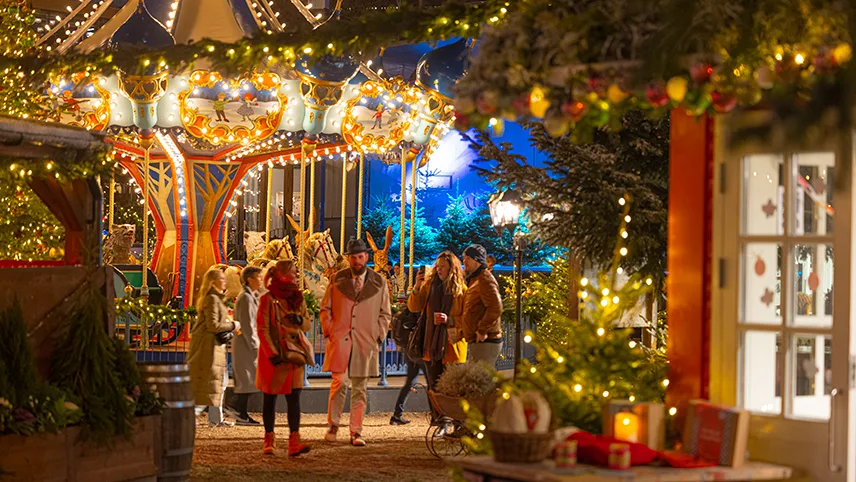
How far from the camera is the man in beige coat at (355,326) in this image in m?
11.3

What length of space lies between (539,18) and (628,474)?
2.00m

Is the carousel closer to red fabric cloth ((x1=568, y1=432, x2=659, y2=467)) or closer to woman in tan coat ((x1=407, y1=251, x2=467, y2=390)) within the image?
woman in tan coat ((x1=407, y1=251, x2=467, y2=390))

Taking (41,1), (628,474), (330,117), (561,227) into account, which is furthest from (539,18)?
(41,1)

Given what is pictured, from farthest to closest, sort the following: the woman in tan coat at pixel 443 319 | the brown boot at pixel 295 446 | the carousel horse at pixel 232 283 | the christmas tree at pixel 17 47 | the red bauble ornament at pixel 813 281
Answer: the carousel horse at pixel 232 283 → the christmas tree at pixel 17 47 → the woman in tan coat at pixel 443 319 → the brown boot at pixel 295 446 → the red bauble ornament at pixel 813 281

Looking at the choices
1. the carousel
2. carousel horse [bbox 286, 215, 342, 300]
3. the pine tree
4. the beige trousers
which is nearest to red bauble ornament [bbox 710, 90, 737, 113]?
the pine tree

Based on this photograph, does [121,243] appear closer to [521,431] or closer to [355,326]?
[355,326]

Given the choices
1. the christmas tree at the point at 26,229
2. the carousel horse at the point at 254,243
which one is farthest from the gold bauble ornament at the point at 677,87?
the carousel horse at the point at 254,243

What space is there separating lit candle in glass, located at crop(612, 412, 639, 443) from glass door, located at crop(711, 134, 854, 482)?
438mm

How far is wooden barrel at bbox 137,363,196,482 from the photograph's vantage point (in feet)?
27.3

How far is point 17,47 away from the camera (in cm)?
1430

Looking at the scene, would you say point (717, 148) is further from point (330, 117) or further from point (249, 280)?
point (330, 117)

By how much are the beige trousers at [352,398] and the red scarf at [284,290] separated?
1084 millimetres

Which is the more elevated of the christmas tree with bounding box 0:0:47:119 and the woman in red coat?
the christmas tree with bounding box 0:0:47:119

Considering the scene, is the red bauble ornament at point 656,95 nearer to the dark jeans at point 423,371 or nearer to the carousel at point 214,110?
the dark jeans at point 423,371
